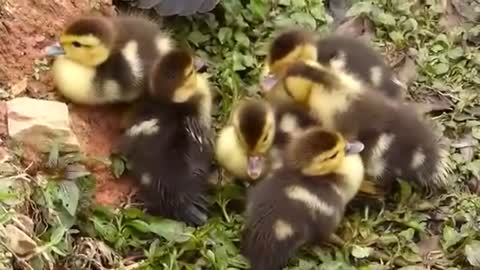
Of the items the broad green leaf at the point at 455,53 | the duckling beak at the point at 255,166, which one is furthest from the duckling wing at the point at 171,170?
the broad green leaf at the point at 455,53

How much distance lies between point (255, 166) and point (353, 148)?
0.25m

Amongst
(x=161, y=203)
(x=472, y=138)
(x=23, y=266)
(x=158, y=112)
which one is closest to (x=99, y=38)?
→ (x=158, y=112)

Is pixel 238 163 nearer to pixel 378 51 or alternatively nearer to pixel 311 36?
pixel 311 36

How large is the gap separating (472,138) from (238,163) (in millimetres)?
816

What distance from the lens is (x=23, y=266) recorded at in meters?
2.65

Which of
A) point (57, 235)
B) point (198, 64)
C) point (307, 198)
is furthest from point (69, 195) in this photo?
point (198, 64)

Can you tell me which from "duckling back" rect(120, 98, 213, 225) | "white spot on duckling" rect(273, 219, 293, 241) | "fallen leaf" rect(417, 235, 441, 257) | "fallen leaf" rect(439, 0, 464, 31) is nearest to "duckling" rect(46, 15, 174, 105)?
"duckling back" rect(120, 98, 213, 225)

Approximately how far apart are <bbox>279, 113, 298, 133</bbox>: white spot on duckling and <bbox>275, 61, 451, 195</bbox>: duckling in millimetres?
54

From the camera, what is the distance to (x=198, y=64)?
135 inches

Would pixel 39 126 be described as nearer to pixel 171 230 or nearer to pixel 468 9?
pixel 171 230

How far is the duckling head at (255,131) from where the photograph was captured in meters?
3.03

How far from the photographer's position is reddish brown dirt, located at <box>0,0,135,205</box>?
3148mm

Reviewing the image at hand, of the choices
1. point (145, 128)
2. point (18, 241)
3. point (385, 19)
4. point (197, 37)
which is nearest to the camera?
point (18, 241)

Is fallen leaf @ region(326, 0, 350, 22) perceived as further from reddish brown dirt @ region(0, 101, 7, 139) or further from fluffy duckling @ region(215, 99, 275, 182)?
reddish brown dirt @ region(0, 101, 7, 139)
